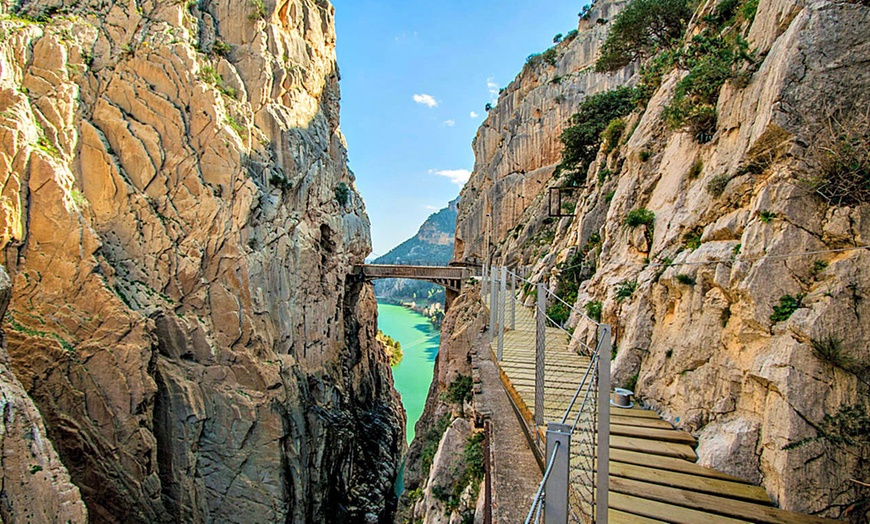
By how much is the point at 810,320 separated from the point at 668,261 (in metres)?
1.90

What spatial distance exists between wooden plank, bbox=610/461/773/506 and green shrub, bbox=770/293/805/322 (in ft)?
4.57

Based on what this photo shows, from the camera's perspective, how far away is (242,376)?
14766 millimetres

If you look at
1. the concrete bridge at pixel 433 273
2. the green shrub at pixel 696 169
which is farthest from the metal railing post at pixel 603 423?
the concrete bridge at pixel 433 273

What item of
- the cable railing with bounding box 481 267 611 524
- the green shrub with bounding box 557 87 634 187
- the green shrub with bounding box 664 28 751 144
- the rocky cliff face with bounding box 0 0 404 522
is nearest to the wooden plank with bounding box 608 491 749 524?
the cable railing with bounding box 481 267 611 524

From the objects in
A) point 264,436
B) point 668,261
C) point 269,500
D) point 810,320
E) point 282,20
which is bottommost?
point 269,500

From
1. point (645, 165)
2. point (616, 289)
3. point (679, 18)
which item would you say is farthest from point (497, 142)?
point (616, 289)

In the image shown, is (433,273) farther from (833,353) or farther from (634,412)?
(833,353)

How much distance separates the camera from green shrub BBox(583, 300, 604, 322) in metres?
6.04

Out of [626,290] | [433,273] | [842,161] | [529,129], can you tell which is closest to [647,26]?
[529,129]

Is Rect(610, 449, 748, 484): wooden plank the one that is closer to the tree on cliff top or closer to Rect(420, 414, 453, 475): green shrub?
Rect(420, 414, 453, 475): green shrub

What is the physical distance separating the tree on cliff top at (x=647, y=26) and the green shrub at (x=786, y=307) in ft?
43.3

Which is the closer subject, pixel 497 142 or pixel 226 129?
pixel 226 129

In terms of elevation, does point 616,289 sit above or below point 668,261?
below

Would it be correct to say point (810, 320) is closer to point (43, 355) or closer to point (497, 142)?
point (43, 355)
